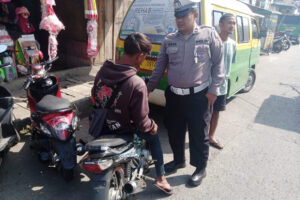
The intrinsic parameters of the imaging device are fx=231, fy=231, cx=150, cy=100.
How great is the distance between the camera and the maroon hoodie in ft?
6.23

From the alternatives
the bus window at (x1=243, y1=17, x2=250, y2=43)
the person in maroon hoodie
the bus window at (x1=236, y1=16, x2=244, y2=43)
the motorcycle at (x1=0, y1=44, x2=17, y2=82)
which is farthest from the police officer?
the bus window at (x1=243, y1=17, x2=250, y2=43)

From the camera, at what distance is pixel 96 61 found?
6.66 meters

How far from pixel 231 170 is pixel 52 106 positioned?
93.8 inches

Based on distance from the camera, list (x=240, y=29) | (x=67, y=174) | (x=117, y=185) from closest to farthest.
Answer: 1. (x=117, y=185)
2. (x=67, y=174)
3. (x=240, y=29)

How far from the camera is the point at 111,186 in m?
2.06

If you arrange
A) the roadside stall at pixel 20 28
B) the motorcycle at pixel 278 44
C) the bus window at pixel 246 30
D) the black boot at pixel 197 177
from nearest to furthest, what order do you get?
the black boot at pixel 197 177
the roadside stall at pixel 20 28
the bus window at pixel 246 30
the motorcycle at pixel 278 44

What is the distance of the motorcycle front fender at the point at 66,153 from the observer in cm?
244

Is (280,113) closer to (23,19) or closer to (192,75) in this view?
(192,75)

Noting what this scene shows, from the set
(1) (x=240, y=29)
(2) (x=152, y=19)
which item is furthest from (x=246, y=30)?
(2) (x=152, y=19)

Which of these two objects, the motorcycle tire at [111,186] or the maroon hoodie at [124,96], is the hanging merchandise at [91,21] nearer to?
the maroon hoodie at [124,96]

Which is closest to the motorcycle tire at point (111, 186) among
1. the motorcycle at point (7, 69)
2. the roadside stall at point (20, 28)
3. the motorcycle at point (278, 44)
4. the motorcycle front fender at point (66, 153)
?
the motorcycle front fender at point (66, 153)

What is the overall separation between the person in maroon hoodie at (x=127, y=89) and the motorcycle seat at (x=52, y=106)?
0.63 metres

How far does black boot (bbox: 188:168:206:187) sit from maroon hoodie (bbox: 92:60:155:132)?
1050 millimetres

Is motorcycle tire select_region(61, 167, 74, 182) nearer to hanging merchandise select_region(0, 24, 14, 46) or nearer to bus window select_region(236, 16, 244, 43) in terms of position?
hanging merchandise select_region(0, 24, 14, 46)
